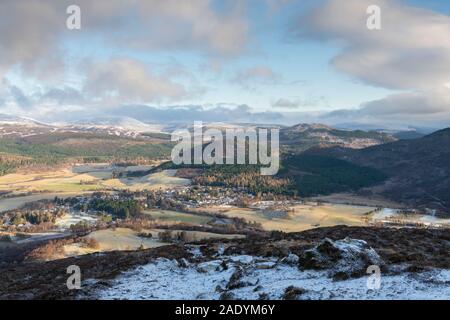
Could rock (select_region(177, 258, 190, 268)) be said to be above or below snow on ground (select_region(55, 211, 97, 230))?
above

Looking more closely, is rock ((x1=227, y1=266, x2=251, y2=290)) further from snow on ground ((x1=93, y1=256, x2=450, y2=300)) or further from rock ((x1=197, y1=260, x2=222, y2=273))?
rock ((x1=197, y1=260, x2=222, y2=273))

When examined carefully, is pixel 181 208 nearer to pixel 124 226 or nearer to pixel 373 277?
pixel 124 226

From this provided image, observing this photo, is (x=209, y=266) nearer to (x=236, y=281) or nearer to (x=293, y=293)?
(x=236, y=281)

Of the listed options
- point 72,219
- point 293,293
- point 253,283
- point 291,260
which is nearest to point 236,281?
point 253,283

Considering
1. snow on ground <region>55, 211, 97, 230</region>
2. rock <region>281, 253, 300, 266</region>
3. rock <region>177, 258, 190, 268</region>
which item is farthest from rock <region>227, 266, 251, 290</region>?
snow on ground <region>55, 211, 97, 230</region>

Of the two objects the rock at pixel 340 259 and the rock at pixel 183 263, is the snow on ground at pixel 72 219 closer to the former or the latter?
the rock at pixel 183 263

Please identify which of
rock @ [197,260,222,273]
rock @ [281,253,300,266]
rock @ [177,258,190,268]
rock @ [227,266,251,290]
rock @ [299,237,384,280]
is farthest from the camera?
rock @ [177,258,190,268]
